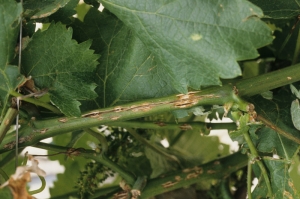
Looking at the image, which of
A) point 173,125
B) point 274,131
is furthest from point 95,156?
point 274,131

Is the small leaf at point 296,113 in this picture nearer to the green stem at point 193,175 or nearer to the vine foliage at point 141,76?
the vine foliage at point 141,76

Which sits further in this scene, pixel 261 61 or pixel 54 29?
pixel 261 61

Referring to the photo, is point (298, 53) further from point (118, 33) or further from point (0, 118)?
point (0, 118)

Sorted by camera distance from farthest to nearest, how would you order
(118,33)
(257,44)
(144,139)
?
(144,139) < (118,33) < (257,44)

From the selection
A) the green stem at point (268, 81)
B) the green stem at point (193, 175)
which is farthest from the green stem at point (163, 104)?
the green stem at point (193, 175)

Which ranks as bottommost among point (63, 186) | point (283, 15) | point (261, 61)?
point (63, 186)

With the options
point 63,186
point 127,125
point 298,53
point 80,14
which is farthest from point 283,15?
point 63,186

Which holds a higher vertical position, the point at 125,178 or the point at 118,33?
the point at 118,33

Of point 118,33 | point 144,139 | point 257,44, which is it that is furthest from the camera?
point 144,139
